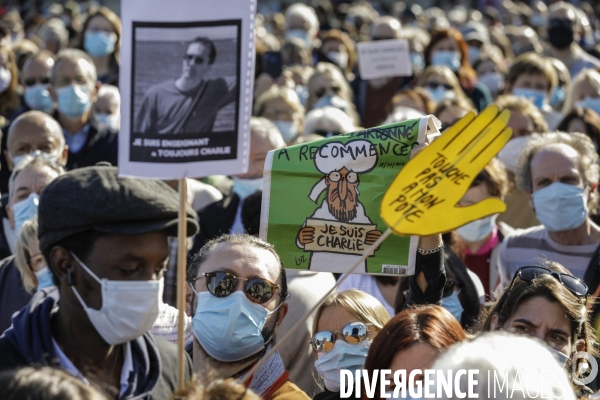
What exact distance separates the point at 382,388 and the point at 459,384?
0.96 metres

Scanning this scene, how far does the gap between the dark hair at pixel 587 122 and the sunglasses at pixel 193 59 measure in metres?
4.75

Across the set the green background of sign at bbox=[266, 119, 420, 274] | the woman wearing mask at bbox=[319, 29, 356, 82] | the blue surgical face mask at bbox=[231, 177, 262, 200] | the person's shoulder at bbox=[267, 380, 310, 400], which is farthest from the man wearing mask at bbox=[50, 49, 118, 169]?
the woman wearing mask at bbox=[319, 29, 356, 82]

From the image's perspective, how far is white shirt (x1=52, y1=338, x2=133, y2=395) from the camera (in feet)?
10.2

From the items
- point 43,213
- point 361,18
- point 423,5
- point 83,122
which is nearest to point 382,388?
point 43,213

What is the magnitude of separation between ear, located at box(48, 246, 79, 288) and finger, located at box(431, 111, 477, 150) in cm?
117

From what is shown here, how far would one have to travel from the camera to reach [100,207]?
3098mm

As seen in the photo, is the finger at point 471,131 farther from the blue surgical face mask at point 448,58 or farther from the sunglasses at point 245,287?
the blue surgical face mask at point 448,58

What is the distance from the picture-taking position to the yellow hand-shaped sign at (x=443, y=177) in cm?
288

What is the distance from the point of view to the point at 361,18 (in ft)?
55.3

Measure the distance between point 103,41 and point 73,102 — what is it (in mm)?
2564

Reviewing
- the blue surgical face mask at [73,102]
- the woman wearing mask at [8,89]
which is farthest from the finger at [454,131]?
the woman wearing mask at [8,89]

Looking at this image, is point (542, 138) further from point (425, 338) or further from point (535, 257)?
point (425, 338)

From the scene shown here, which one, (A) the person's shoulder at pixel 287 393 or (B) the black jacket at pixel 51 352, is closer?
(B) the black jacket at pixel 51 352

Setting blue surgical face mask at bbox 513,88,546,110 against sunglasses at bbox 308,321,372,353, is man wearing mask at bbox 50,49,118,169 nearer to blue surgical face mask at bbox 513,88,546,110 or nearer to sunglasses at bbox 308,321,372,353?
blue surgical face mask at bbox 513,88,546,110
